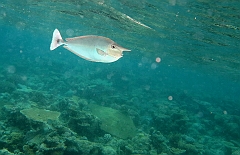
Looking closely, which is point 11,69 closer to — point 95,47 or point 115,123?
point 115,123

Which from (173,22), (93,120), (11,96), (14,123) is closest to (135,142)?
(93,120)

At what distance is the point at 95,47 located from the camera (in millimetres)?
2898

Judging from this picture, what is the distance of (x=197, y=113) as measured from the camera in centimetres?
2217

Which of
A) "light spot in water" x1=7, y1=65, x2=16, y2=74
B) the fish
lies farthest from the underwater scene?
"light spot in water" x1=7, y1=65, x2=16, y2=74

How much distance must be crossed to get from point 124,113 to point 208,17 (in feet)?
29.6

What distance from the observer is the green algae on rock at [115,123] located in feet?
33.5

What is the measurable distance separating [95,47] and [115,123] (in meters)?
8.64

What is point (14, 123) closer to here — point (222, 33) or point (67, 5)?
point (67, 5)

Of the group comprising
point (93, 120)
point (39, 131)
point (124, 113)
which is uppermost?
point (39, 131)

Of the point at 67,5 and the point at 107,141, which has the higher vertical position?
the point at 67,5

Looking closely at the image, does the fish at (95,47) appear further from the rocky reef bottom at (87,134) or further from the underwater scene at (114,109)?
the rocky reef bottom at (87,134)

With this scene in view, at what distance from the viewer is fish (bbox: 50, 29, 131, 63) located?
279cm

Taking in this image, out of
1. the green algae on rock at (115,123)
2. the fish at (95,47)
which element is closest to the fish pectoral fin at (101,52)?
the fish at (95,47)

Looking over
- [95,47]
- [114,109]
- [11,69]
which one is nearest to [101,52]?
[95,47]
